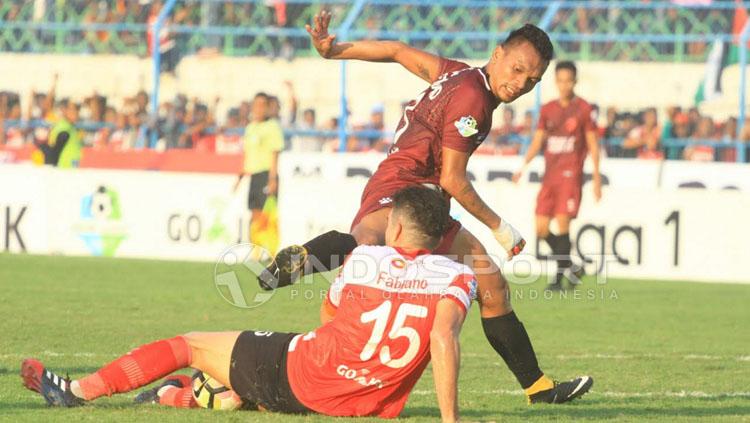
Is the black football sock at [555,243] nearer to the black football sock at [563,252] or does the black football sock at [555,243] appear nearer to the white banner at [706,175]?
the black football sock at [563,252]

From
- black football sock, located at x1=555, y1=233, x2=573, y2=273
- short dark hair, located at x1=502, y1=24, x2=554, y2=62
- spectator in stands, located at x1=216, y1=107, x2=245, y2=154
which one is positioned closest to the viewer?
short dark hair, located at x1=502, y1=24, x2=554, y2=62

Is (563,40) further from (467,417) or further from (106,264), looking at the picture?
(467,417)

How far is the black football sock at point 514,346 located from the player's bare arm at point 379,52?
1403 mm

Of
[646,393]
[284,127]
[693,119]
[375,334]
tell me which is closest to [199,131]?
[284,127]

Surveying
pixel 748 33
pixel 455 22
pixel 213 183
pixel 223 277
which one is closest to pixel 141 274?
pixel 223 277

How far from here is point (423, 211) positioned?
6375 millimetres

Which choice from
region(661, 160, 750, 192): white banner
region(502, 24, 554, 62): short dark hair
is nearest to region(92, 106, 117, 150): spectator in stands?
region(661, 160, 750, 192): white banner

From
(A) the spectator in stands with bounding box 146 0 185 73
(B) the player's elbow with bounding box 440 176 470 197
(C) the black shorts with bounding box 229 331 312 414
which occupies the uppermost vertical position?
(A) the spectator in stands with bounding box 146 0 185 73

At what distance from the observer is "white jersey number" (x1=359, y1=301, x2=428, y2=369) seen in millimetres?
6375

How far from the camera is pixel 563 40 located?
68.5ft

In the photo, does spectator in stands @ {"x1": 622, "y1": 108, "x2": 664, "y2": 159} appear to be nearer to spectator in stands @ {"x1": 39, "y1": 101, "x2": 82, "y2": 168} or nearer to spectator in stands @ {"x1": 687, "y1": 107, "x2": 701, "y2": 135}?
spectator in stands @ {"x1": 687, "y1": 107, "x2": 701, "y2": 135}

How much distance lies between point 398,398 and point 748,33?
1419cm

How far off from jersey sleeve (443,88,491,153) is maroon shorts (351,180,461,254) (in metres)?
0.34
